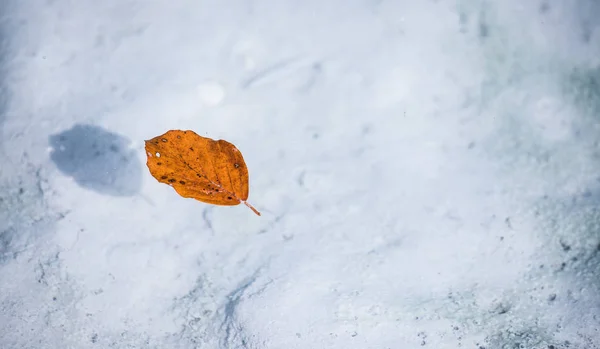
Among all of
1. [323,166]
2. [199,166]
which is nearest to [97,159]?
[199,166]

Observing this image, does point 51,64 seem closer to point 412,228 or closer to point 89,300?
point 89,300

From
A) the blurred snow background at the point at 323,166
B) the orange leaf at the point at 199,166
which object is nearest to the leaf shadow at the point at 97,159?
the blurred snow background at the point at 323,166

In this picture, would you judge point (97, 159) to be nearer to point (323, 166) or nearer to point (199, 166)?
point (199, 166)

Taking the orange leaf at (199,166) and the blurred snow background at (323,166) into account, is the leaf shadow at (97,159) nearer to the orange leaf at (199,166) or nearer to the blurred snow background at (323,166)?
the blurred snow background at (323,166)

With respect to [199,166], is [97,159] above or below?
below

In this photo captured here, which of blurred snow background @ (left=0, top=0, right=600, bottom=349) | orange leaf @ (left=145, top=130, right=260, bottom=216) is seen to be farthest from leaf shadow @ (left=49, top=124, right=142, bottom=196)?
orange leaf @ (left=145, top=130, right=260, bottom=216)

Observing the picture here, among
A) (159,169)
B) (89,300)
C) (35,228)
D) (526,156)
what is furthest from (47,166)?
(526,156)
